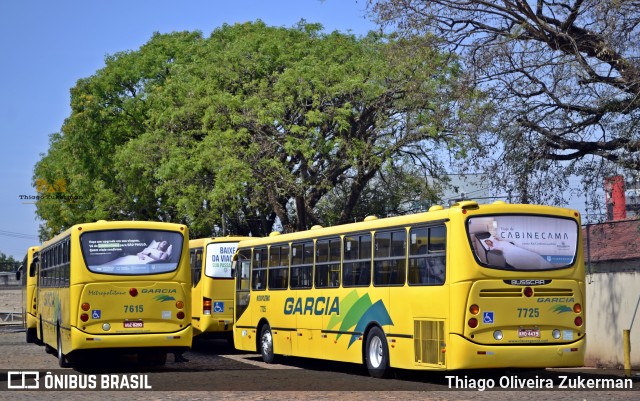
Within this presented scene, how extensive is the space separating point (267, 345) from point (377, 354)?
5.65m

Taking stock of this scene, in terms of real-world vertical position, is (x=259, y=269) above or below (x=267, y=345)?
above

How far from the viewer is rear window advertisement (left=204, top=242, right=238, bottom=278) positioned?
29203mm

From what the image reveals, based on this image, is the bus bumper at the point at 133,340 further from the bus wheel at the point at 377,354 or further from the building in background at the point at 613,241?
the building in background at the point at 613,241

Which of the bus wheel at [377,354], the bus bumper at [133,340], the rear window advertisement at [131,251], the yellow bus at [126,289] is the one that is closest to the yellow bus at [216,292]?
the yellow bus at [126,289]

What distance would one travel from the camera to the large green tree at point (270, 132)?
38344 mm

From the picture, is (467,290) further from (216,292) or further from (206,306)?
→ (206,306)

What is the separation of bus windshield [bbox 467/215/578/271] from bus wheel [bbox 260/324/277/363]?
8424 millimetres

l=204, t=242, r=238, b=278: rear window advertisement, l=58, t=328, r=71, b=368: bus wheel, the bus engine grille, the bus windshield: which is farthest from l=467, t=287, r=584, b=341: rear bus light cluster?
l=204, t=242, r=238, b=278: rear window advertisement

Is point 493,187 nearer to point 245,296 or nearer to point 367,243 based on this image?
point 367,243

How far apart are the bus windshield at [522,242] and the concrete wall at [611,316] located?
626cm

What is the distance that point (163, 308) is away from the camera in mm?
21922

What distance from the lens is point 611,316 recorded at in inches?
976

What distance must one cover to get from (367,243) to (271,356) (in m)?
5.50

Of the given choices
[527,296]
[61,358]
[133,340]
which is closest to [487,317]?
[527,296]
